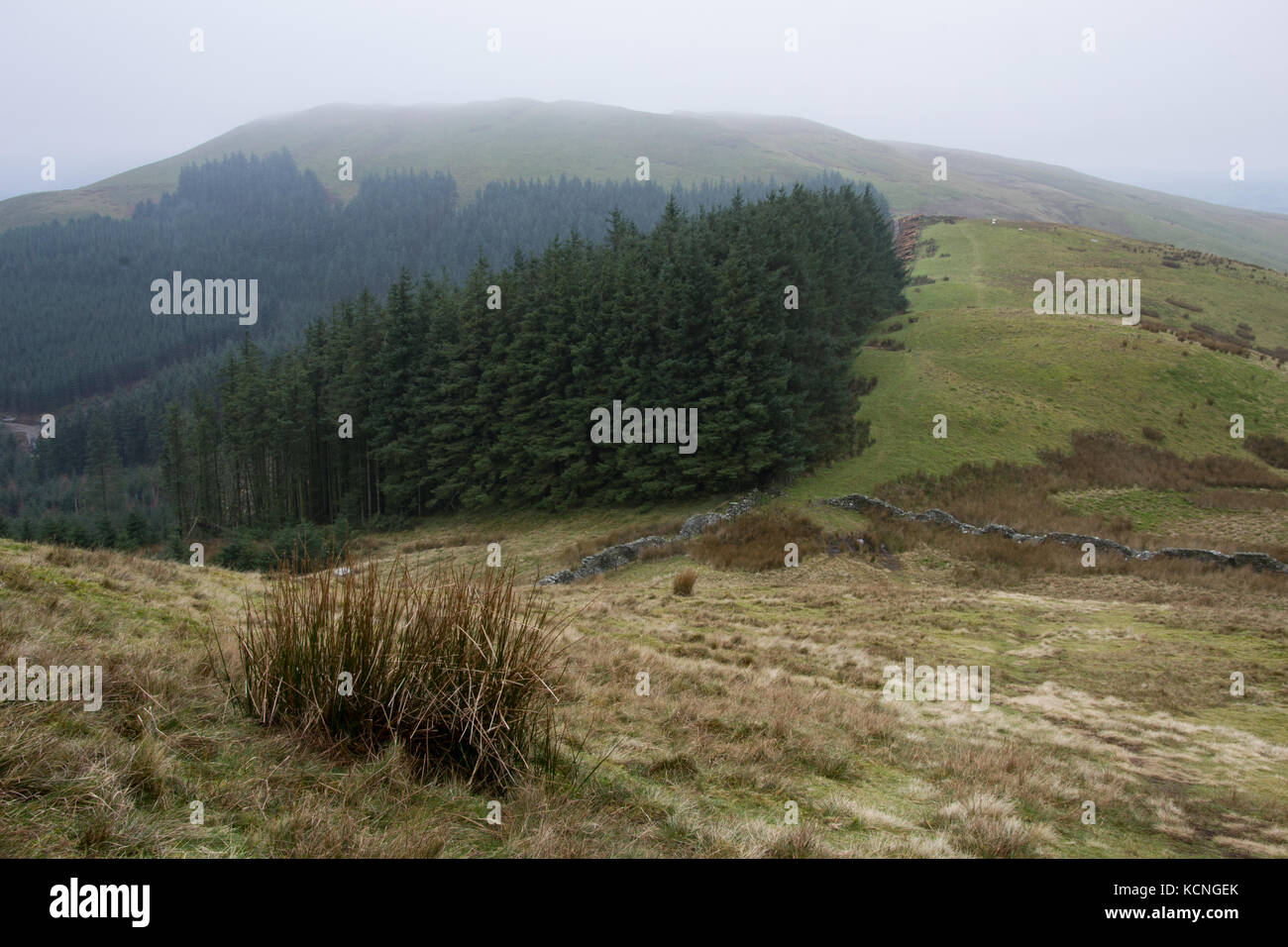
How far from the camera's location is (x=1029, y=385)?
4303 cm

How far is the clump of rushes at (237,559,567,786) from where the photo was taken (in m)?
4.29

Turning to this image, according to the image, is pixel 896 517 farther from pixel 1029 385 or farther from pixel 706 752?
pixel 706 752

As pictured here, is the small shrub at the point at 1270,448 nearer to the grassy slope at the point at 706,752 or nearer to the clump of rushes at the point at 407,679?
the grassy slope at the point at 706,752

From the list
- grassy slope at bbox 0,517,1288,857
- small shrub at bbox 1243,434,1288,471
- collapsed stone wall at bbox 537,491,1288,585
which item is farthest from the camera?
small shrub at bbox 1243,434,1288,471

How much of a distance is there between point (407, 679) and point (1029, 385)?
4817cm

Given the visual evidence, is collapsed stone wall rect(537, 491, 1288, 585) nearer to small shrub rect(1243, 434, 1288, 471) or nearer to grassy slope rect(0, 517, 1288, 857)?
grassy slope rect(0, 517, 1288, 857)

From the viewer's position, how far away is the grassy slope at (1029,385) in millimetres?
36156

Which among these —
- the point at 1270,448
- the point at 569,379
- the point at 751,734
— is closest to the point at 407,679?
the point at 751,734

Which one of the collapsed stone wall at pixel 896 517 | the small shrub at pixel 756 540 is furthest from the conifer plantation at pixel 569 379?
the small shrub at pixel 756 540

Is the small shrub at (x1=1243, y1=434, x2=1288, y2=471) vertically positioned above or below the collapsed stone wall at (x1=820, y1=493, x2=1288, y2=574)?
above

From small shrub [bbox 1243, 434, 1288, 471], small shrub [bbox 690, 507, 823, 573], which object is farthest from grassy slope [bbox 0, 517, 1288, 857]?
small shrub [bbox 1243, 434, 1288, 471]

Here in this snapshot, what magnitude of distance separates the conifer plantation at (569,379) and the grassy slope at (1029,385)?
2771mm

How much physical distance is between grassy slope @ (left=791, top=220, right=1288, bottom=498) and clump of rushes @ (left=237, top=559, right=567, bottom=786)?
93.5ft
